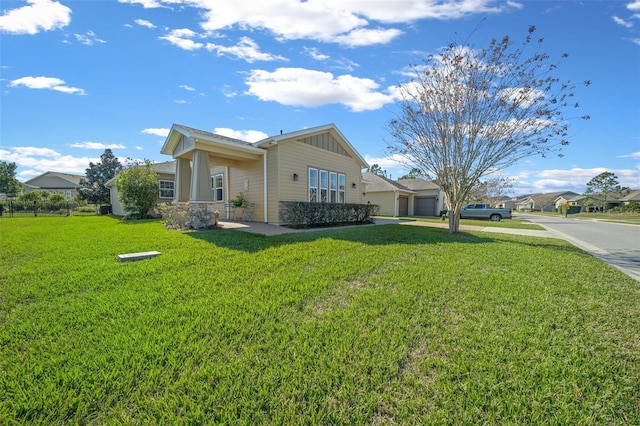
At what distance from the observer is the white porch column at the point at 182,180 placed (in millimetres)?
11273

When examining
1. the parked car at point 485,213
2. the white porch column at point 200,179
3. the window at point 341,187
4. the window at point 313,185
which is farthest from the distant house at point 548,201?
the white porch column at point 200,179

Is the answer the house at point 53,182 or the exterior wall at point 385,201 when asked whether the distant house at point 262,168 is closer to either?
the exterior wall at point 385,201

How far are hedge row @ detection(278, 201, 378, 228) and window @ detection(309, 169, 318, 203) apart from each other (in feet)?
5.06

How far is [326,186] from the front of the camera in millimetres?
13797

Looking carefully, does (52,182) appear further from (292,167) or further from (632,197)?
(632,197)

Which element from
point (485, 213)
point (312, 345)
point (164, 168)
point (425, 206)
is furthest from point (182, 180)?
point (425, 206)

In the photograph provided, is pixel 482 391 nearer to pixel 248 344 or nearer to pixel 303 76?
pixel 248 344

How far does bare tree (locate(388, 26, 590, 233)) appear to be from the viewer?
8.20 meters

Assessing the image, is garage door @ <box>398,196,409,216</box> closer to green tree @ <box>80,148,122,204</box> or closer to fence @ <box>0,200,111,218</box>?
fence @ <box>0,200,111,218</box>

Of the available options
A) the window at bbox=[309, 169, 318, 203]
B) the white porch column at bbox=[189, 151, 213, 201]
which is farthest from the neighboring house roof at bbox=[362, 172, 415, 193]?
the white porch column at bbox=[189, 151, 213, 201]

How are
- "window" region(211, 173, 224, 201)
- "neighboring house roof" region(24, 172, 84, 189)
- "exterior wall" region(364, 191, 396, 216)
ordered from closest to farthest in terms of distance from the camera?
"window" region(211, 173, 224, 201) → "exterior wall" region(364, 191, 396, 216) → "neighboring house roof" region(24, 172, 84, 189)

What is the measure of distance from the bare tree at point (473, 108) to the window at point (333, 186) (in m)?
4.45

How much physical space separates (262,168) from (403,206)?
20.5 m

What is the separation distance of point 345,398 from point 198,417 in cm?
98
